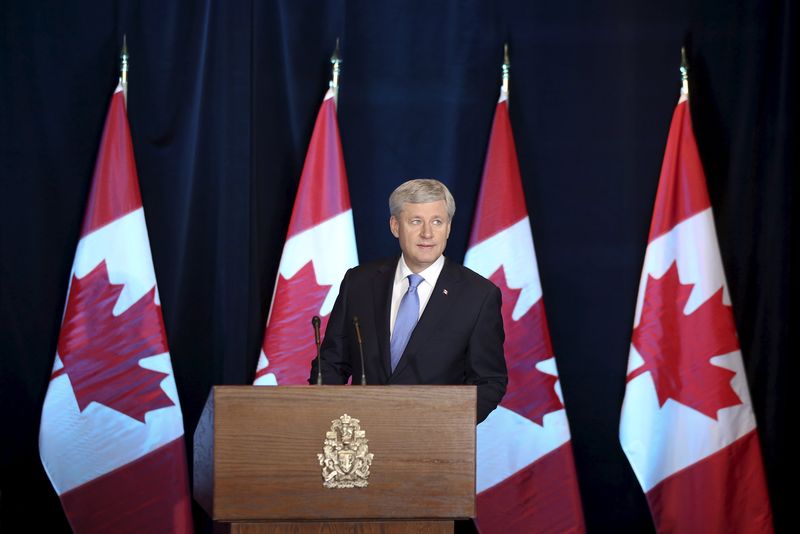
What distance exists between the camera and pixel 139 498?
14.1 ft

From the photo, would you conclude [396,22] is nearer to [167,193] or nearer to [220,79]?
[220,79]

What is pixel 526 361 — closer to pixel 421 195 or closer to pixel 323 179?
pixel 323 179

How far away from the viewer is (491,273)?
4.47 meters

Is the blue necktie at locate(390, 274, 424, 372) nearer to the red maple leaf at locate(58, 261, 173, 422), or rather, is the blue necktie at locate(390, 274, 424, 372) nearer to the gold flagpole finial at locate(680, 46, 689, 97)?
the red maple leaf at locate(58, 261, 173, 422)

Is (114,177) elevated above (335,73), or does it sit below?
below

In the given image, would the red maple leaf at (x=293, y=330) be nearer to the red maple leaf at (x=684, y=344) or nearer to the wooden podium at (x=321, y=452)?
the red maple leaf at (x=684, y=344)

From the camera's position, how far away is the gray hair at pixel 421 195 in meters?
3.10

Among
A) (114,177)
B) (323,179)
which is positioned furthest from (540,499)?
(114,177)

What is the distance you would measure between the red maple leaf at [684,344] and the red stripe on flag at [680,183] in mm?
213

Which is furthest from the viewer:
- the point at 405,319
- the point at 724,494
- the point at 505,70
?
the point at 505,70

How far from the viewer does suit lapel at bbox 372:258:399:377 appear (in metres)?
2.99

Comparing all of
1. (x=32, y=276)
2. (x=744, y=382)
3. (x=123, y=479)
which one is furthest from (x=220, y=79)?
(x=744, y=382)

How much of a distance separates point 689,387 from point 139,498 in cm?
231

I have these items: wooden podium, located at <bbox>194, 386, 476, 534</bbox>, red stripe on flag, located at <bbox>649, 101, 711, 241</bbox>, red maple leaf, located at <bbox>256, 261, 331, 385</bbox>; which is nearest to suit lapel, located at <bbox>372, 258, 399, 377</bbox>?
wooden podium, located at <bbox>194, 386, 476, 534</bbox>
